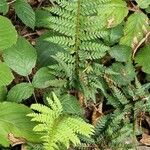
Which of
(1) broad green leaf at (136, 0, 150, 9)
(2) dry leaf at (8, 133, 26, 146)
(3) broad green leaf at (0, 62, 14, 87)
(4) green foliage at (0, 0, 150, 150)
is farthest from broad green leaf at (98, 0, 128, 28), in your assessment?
(2) dry leaf at (8, 133, 26, 146)

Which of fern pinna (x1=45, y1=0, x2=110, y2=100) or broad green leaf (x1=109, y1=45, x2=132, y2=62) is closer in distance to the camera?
fern pinna (x1=45, y1=0, x2=110, y2=100)

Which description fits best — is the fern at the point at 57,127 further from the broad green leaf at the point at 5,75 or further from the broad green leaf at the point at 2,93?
the broad green leaf at the point at 2,93

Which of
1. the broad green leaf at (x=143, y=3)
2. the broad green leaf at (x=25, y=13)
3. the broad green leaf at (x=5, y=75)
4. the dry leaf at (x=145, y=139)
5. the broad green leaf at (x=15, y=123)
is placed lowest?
the dry leaf at (x=145, y=139)

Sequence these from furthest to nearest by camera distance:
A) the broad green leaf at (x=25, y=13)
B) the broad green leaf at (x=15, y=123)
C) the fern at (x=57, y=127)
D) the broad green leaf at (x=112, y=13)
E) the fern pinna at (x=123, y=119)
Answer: the broad green leaf at (x=25, y=13) → the broad green leaf at (x=112, y=13) → the fern pinna at (x=123, y=119) → the broad green leaf at (x=15, y=123) → the fern at (x=57, y=127)

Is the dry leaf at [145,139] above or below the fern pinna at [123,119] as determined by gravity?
below

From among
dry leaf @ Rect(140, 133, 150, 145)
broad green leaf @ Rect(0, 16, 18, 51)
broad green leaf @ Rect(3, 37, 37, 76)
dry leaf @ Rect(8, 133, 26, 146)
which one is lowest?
dry leaf @ Rect(140, 133, 150, 145)

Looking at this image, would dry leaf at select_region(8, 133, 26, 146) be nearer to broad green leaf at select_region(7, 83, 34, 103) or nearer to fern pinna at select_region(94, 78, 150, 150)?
broad green leaf at select_region(7, 83, 34, 103)

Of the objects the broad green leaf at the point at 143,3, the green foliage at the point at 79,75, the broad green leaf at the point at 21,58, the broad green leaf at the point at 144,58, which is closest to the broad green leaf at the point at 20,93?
the green foliage at the point at 79,75
